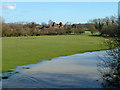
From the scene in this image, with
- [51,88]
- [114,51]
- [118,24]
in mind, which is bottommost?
[51,88]

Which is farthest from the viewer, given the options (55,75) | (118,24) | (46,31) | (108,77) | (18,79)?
(46,31)

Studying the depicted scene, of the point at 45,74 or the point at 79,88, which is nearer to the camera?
the point at 79,88

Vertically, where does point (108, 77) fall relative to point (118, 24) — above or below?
below

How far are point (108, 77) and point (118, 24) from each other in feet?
8.43

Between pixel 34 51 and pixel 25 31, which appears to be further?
pixel 25 31

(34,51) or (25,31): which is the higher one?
(25,31)

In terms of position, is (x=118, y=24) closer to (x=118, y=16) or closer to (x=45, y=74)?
(x=118, y=16)

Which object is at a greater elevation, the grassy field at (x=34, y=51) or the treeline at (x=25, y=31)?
the treeline at (x=25, y=31)

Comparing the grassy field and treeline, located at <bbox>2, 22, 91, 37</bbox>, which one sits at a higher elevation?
treeline, located at <bbox>2, 22, 91, 37</bbox>

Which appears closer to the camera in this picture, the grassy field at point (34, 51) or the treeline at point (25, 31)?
→ the grassy field at point (34, 51)

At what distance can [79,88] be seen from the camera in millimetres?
6984

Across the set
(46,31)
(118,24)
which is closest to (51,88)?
(118,24)

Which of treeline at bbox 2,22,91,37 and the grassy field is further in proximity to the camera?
treeline at bbox 2,22,91,37

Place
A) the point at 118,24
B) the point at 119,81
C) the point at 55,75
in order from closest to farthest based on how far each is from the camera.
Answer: the point at 118,24 < the point at 119,81 < the point at 55,75
